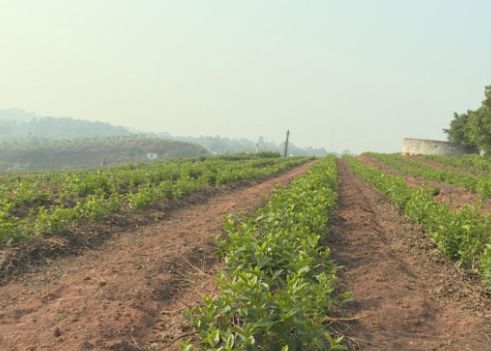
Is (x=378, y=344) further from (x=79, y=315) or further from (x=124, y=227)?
(x=124, y=227)

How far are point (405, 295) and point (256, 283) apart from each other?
2.47 m

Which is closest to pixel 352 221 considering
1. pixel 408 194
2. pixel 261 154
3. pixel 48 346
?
pixel 408 194

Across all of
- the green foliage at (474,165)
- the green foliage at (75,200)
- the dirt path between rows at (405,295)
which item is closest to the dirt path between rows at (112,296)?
the green foliage at (75,200)

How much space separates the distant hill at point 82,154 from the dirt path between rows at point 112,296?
7803 centimetres

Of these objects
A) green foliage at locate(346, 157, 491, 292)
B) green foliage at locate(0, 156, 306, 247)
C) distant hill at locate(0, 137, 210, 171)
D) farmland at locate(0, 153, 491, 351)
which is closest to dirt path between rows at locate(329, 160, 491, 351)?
farmland at locate(0, 153, 491, 351)

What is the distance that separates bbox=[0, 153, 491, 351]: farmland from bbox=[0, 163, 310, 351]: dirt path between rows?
0.06 ft

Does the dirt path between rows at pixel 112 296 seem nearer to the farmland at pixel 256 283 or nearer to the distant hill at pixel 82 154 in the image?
the farmland at pixel 256 283

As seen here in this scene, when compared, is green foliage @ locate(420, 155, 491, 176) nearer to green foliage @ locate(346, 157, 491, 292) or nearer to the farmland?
the farmland

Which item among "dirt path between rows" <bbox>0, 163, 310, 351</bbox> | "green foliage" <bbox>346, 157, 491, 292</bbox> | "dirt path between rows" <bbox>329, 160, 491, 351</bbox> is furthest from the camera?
"green foliage" <bbox>346, 157, 491, 292</bbox>

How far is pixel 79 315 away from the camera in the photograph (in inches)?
173

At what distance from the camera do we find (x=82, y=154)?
100 meters

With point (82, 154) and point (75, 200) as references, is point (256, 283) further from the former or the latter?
point (82, 154)

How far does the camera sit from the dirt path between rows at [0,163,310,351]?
3949 mm

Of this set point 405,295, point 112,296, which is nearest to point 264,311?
point 112,296
